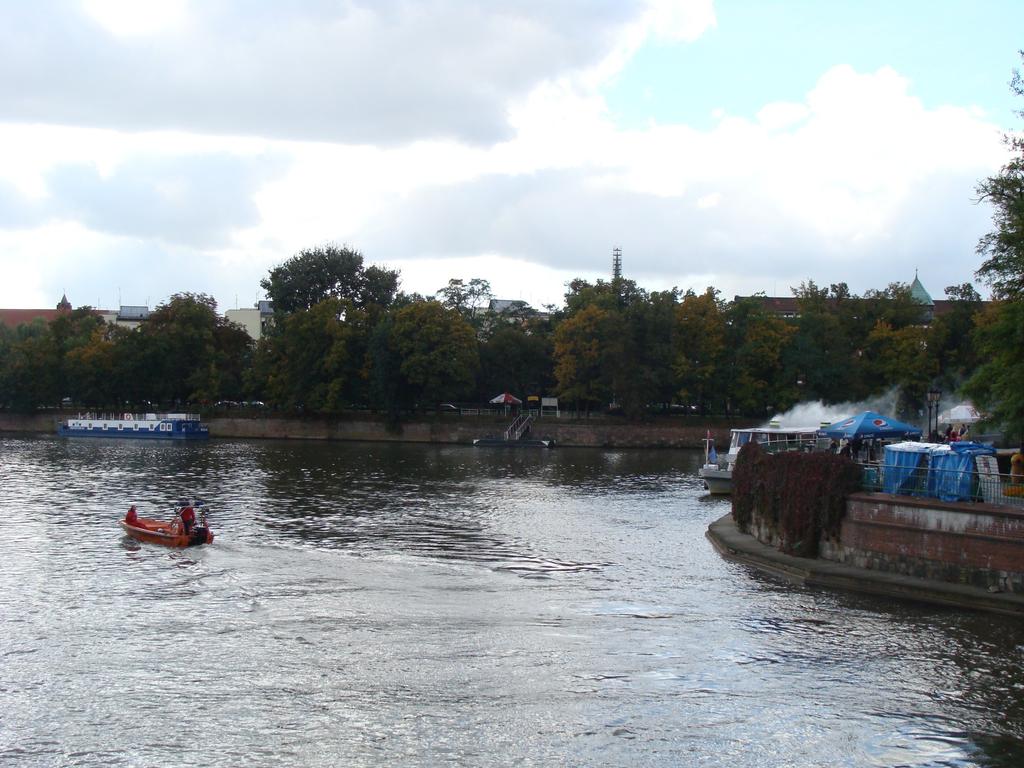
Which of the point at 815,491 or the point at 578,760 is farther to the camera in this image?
the point at 815,491

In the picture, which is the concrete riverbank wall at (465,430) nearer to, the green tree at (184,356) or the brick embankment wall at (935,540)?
the green tree at (184,356)

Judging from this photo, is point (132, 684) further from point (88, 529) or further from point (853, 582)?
point (88, 529)

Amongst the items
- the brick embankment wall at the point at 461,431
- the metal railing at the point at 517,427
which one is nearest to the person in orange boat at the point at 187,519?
the metal railing at the point at 517,427

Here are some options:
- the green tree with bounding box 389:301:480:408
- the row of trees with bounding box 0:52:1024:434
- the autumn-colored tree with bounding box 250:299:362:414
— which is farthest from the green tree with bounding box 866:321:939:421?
the autumn-colored tree with bounding box 250:299:362:414

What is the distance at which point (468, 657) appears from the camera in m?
22.9

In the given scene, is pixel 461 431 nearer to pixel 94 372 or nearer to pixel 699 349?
pixel 699 349

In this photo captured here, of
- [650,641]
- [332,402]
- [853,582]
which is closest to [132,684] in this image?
[650,641]

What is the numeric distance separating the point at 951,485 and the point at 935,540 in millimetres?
1615

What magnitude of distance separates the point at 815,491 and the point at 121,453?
233 feet

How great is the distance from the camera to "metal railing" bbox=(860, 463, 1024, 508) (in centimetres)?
2702

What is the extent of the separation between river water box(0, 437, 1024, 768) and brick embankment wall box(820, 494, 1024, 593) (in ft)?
4.86

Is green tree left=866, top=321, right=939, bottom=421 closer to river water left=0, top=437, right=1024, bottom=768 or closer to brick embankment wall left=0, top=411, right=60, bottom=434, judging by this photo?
river water left=0, top=437, right=1024, bottom=768

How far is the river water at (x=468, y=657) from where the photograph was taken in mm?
18391

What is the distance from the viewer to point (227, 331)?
127125 mm
